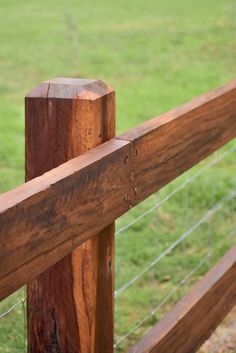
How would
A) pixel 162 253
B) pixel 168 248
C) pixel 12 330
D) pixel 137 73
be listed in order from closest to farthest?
pixel 12 330, pixel 162 253, pixel 168 248, pixel 137 73

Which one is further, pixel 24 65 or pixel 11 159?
pixel 24 65

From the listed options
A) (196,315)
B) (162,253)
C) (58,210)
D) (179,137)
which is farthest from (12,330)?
(58,210)

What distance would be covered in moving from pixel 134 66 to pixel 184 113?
27.8ft

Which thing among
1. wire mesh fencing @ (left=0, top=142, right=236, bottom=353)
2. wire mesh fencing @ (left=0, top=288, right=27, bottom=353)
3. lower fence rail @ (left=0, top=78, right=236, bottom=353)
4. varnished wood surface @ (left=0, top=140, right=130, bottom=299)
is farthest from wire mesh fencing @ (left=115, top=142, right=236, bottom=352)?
varnished wood surface @ (left=0, top=140, right=130, bottom=299)

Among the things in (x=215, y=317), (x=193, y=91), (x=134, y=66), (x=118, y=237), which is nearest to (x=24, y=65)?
(x=134, y=66)

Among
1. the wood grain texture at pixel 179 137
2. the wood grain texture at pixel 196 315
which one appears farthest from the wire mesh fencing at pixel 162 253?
the wood grain texture at pixel 179 137

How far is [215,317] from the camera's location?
311cm

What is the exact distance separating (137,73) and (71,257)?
28.2 feet

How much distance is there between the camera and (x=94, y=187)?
2.02 m

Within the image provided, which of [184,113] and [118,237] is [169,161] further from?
[118,237]

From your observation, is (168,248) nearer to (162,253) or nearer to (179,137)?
(162,253)

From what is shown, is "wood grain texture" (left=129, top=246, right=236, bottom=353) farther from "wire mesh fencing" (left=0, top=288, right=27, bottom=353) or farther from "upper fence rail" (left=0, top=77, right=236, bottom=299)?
"wire mesh fencing" (left=0, top=288, right=27, bottom=353)

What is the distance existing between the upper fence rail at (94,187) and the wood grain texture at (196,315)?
1.64ft

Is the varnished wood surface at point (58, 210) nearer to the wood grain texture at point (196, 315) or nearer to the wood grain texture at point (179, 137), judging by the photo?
the wood grain texture at point (179, 137)
